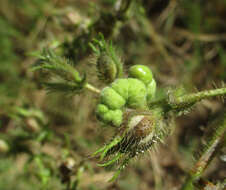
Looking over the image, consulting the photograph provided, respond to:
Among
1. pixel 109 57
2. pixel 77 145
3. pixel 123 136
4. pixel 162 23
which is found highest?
pixel 162 23

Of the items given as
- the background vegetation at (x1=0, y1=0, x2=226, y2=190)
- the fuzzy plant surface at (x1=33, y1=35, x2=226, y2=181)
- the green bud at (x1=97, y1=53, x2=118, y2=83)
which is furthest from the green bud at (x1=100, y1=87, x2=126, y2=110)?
the background vegetation at (x1=0, y1=0, x2=226, y2=190)

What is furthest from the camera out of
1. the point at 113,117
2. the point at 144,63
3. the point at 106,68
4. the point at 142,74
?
the point at 144,63

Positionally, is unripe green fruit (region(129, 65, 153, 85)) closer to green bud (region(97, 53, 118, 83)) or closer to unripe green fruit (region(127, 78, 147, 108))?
unripe green fruit (region(127, 78, 147, 108))

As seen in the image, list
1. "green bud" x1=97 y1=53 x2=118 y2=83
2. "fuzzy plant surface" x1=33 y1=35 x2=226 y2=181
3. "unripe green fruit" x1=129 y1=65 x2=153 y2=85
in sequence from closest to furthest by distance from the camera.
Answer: "fuzzy plant surface" x1=33 y1=35 x2=226 y2=181 → "unripe green fruit" x1=129 y1=65 x2=153 y2=85 → "green bud" x1=97 y1=53 x2=118 y2=83

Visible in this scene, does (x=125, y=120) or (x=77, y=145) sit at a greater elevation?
(x=125, y=120)

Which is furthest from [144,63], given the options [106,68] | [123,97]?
[123,97]

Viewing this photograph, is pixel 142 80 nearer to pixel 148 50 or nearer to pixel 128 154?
pixel 128 154

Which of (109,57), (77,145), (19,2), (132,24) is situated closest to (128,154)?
(109,57)

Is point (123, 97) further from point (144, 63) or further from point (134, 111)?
point (144, 63)

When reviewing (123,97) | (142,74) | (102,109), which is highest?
(142,74)
